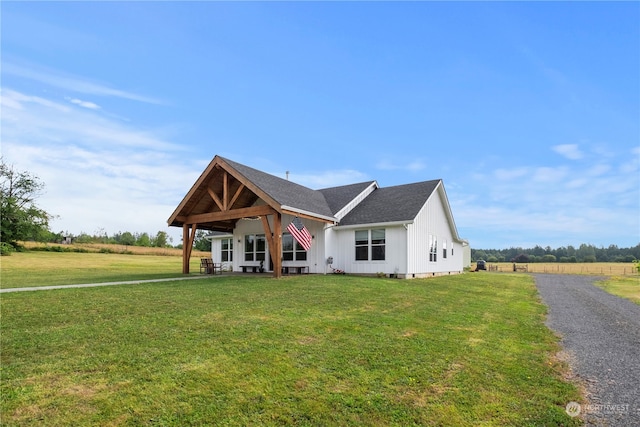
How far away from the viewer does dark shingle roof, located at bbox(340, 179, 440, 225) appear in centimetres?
1727

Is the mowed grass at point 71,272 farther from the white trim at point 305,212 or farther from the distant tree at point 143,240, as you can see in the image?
the distant tree at point 143,240

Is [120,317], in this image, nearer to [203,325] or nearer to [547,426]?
[203,325]

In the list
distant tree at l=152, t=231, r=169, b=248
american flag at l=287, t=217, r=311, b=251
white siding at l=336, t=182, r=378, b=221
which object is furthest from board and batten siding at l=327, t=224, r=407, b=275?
distant tree at l=152, t=231, r=169, b=248

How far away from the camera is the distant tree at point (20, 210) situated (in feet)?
144

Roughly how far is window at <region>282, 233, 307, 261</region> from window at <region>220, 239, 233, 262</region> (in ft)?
21.4

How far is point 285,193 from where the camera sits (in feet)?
54.9

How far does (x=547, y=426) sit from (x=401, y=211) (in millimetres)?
14322

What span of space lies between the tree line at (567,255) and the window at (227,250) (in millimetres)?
49486

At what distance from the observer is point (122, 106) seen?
15820 mm

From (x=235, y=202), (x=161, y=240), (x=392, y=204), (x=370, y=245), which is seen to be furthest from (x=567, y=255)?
(x=161, y=240)

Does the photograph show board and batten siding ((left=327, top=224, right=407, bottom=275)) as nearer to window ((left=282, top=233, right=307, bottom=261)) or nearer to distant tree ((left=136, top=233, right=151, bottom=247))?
window ((left=282, top=233, right=307, bottom=261))

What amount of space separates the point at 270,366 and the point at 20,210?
185ft

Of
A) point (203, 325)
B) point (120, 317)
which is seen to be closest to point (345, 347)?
point (203, 325)

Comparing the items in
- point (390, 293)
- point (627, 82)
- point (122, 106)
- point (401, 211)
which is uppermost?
point (627, 82)
